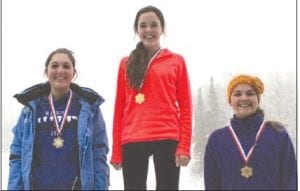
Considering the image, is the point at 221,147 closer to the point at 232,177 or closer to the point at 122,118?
the point at 232,177

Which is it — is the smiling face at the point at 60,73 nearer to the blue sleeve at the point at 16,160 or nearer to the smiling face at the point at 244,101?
the blue sleeve at the point at 16,160

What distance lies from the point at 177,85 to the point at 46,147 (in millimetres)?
1340

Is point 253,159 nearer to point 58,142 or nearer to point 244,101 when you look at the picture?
point 244,101

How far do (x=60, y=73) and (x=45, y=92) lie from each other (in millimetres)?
273

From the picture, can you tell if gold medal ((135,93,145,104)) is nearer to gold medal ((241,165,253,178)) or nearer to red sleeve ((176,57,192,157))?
red sleeve ((176,57,192,157))

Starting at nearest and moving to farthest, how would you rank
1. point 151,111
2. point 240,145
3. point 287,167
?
1. point 287,167
2. point 240,145
3. point 151,111

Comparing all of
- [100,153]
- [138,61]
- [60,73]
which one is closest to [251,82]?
[138,61]

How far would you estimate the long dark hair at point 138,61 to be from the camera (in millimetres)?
4336

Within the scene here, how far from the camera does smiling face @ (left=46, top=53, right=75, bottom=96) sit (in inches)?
172

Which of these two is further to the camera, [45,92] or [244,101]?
[45,92]

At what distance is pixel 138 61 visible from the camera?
4434 mm

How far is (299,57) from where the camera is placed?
8625 mm

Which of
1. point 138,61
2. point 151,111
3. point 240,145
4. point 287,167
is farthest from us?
point 138,61

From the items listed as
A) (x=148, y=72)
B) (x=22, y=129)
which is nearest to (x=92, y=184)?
(x=22, y=129)
